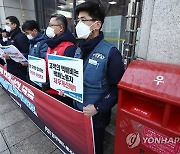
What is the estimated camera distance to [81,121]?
1488 millimetres

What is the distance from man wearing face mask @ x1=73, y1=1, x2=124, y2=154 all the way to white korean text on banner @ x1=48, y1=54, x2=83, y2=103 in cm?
11

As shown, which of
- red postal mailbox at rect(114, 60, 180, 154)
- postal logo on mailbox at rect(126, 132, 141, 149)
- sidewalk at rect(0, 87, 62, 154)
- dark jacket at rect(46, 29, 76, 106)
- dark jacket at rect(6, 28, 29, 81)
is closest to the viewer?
red postal mailbox at rect(114, 60, 180, 154)

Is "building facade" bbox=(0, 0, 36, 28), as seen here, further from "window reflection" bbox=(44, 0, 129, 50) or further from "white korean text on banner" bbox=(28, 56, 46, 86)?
"white korean text on banner" bbox=(28, 56, 46, 86)

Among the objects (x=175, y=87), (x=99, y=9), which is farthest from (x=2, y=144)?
(x=175, y=87)

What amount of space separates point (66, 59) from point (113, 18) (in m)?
3.65

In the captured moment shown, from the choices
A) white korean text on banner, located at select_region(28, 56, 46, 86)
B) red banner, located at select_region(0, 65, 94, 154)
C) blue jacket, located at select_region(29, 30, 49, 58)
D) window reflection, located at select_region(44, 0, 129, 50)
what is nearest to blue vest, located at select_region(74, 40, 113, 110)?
red banner, located at select_region(0, 65, 94, 154)

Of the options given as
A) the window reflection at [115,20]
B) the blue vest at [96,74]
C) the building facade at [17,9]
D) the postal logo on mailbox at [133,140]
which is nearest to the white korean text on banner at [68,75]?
the blue vest at [96,74]

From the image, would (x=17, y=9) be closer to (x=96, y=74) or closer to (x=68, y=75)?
(x=68, y=75)

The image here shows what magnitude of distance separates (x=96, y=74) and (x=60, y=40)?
94 centimetres

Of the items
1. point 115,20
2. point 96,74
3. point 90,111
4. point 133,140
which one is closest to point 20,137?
point 90,111

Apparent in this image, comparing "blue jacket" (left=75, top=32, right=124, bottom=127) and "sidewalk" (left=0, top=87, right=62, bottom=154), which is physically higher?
"blue jacket" (left=75, top=32, right=124, bottom=127)

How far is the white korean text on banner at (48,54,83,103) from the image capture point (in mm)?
1450

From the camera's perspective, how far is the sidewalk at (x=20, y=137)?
2.31 metres

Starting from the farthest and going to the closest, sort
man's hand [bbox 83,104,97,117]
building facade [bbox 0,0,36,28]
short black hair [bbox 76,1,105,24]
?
building facade [bbox 0,0,36,28] → short black hair [bbox 76,1,105,24] → man's hand [bbox 83,104,97,117]
